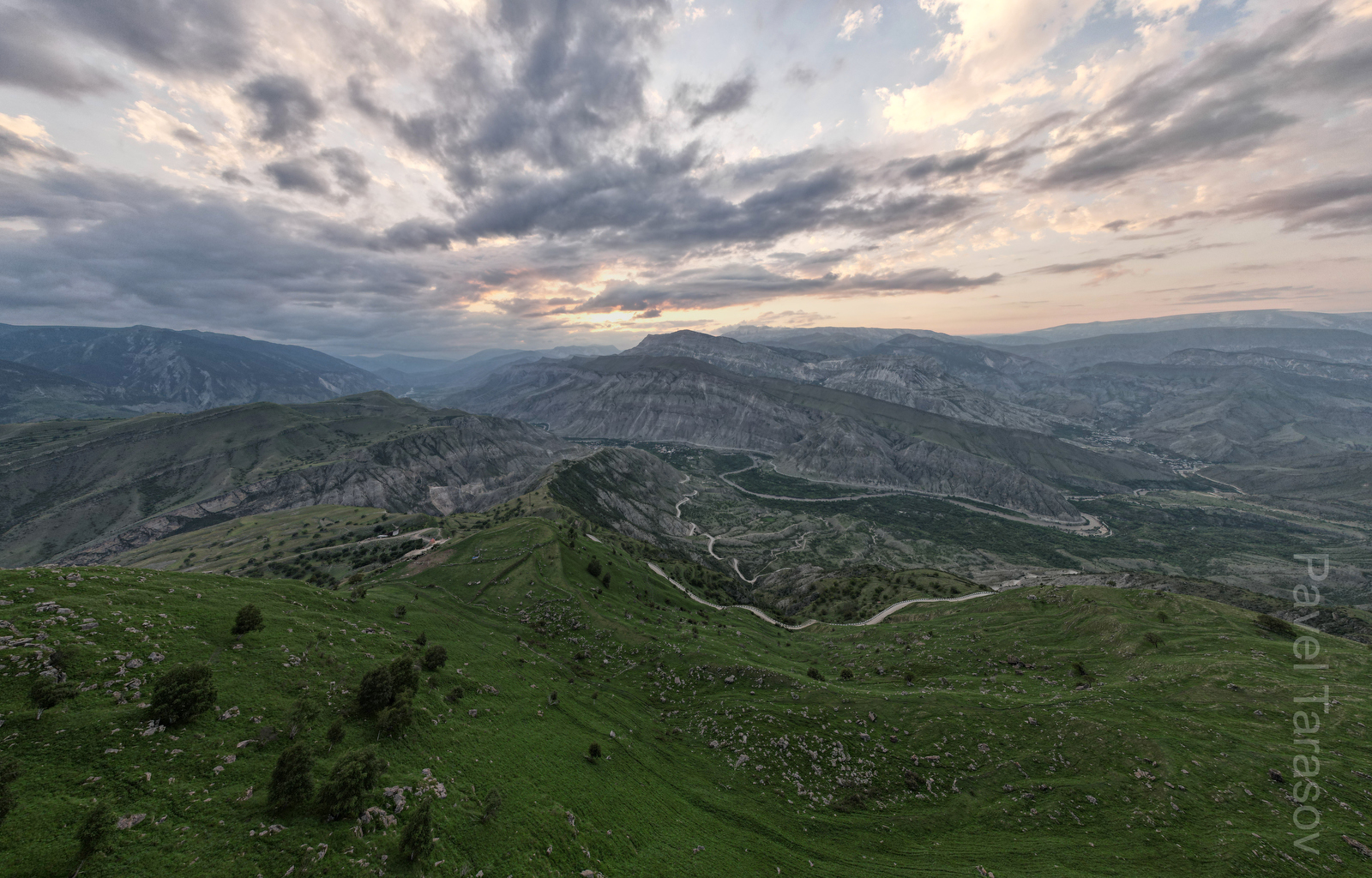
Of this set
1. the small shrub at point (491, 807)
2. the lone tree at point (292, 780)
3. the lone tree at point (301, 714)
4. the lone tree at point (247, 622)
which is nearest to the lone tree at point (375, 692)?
the lone tree at point (301, 714)

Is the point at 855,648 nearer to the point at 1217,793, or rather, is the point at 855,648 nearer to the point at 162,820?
the point at 1217,793

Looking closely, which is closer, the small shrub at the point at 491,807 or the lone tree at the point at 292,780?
the lone tree at the point at 292,780

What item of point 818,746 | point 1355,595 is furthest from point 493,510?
point 1355,595

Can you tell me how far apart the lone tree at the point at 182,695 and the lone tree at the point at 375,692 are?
29.1ft

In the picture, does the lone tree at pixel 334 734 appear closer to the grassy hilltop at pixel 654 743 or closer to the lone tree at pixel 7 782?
the grassy hilltop at pixel 654 743

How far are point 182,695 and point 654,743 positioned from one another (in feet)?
128

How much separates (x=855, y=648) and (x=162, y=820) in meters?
81.7

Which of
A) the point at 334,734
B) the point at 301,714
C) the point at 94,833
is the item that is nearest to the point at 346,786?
the point at 334,734

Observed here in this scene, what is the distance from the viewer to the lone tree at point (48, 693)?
928 inches

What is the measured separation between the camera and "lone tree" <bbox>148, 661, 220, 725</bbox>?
2616 cm

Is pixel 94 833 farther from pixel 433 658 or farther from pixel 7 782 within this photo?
pixel 433 658

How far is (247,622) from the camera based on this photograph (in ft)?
123

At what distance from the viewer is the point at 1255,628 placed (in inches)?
2726
